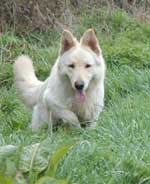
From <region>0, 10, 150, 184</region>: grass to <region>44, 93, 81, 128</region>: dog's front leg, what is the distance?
0.55 ft

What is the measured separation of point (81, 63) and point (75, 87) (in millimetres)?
256

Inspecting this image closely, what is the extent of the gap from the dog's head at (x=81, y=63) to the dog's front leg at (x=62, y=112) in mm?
208

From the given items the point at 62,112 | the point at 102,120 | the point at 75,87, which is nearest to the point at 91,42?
the point at 75,87

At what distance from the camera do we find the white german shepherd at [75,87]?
6629 millimetres

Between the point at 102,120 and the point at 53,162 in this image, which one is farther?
the point at 102,120

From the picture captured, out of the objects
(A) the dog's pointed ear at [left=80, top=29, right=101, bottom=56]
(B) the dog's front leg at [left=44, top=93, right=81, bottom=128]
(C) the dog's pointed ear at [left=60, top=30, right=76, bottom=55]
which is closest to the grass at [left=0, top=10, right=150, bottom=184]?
(B) the dog's front leg at [left=44, top=93, right=81, bottom=128]

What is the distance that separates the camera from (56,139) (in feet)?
17.9

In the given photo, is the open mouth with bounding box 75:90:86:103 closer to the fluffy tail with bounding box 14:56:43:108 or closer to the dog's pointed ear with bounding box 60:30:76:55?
the dog's pointed ear with bounding box 60:30:76:55

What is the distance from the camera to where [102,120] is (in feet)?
19.9

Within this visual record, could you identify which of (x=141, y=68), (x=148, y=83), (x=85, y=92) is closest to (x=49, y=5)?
(x=141, y=68)

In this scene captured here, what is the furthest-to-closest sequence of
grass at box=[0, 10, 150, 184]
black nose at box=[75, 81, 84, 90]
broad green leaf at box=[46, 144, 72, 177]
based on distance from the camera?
black nose at box=[75, 81, 84, 90], grass at box=[0, 10, 150, 184], broad green leaf at box=[46, 144, 72, 177]

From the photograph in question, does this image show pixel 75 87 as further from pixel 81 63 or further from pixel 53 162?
pixel 53 162

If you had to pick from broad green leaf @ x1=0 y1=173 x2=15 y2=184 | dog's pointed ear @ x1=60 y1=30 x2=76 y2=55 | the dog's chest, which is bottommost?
the dog's chest

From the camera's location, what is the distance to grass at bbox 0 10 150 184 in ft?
14.7
